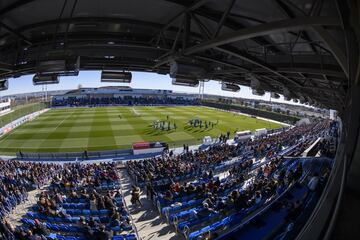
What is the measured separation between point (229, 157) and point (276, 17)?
17.3m

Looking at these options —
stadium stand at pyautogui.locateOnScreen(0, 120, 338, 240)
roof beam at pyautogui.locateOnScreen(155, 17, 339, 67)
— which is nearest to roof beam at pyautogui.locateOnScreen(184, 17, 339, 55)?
roof beam at pyautogui.locateOnScreen(155, 17, 339, 67)

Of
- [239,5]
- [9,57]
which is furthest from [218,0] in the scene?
[9,57]

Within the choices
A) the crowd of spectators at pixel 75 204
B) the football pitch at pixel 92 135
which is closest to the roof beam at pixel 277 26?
the crowd of spectators at pixel 75 204

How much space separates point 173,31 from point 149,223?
7873mm

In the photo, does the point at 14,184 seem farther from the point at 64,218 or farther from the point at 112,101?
the point at 112,101

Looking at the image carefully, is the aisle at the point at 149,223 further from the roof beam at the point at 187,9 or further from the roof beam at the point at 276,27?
the roof beam at the point at 187,9

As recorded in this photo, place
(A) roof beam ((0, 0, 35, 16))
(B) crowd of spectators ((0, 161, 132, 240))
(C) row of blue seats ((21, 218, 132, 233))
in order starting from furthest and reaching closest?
(C) row of blue seats ((21, 218, 132, 233)) → (B) crowd of spectators ((0, 161, 132, 240)) → (A) roof beam ((0, 0, 35, 16))

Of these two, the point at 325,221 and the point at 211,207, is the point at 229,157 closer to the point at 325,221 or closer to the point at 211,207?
the point at 211,207

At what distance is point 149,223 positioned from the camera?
9.88 meters

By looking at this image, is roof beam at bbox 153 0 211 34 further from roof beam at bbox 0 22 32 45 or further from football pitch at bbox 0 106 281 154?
football pitch at bbox 0 106 281 154

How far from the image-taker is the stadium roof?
4.21 metres

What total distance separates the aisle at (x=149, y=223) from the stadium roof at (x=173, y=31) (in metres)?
6.47

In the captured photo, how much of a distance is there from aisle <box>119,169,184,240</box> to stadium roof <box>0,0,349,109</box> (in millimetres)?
6473

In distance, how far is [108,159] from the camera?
Result: 23906 millimetres
